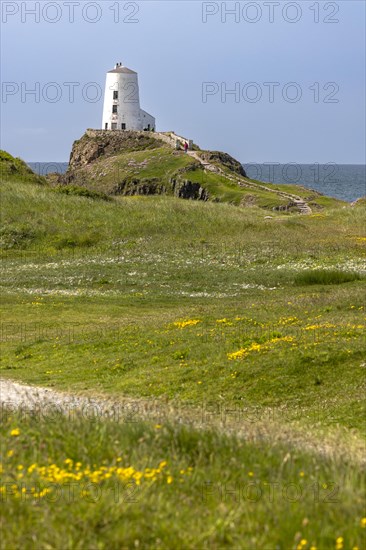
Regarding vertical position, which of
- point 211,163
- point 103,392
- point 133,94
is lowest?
point 103,392

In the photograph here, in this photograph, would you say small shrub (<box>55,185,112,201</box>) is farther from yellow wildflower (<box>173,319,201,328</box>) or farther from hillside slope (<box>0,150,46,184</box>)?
yellow wildflower (<box>173,319,201,328</box>)

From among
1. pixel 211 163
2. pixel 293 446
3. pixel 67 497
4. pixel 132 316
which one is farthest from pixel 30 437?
pixel 211 163

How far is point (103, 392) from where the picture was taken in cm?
2352

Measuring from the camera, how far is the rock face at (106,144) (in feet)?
505

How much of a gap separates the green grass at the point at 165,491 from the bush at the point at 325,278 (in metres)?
34.9

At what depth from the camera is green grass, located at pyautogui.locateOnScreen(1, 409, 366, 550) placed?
356 inches

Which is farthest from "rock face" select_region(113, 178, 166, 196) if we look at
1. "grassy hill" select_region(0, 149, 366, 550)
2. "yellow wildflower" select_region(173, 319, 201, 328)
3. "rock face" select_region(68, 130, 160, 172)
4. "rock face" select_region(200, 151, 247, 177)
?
"yellow wildflower" select_region(173, 319, 201, 328)

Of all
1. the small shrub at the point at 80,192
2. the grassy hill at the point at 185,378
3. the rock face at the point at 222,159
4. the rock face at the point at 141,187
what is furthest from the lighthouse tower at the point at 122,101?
the grassy hill at the point at 185,378

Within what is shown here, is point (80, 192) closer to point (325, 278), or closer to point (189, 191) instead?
point (325, 278)

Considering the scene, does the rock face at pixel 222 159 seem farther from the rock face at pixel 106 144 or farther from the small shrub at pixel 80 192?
the small shrub at pixel 80 192

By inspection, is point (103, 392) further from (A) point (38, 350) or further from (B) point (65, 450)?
(B) point (65, 450)

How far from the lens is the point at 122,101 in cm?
16062

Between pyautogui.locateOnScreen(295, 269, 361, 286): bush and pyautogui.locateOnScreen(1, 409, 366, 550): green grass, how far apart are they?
34911 millimetres

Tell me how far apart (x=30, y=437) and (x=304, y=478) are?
3.86m
